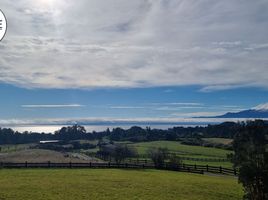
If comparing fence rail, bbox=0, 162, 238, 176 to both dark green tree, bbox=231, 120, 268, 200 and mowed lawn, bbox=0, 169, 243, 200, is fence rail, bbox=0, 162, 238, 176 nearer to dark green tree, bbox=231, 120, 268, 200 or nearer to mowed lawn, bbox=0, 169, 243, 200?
mowed lawn, bbox=0, 169, 243, 200

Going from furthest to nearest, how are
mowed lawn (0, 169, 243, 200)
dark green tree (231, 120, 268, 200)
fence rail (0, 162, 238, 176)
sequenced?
fence rail (0, 162, 238, 176)
mowed lawn (0, 169, 243, 200)
dark green tree (231, 120, 268, 200)

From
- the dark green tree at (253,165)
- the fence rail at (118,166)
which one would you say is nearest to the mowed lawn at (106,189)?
the dark green tree at (253,165)

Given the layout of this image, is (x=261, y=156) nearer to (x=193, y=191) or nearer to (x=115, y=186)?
(x=193, y=191)

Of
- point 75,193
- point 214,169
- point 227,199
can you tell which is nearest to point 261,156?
point 227,199

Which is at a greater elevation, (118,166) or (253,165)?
(253,165)

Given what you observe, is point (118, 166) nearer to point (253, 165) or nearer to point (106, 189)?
point (106, 189)

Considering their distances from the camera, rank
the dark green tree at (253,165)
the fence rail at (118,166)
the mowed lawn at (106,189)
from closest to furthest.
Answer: the dark green tree at (253,165), the mowed lawn at (106,189), the fence rail at (118,166)

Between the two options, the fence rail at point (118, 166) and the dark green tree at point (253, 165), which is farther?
the fence rail at point (118, 166)

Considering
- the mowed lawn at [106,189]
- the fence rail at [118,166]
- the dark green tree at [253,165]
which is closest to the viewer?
the dark green tree at [253,165]

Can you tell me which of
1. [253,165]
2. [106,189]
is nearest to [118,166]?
[106,189]

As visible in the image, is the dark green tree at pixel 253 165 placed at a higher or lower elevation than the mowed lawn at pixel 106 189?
higher

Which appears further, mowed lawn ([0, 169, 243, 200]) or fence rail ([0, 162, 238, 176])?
fence rail ([0, 162, 238, 176])

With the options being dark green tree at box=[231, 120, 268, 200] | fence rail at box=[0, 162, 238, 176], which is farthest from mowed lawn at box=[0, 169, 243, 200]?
fence rail at box=[0, 162, 238, 176]

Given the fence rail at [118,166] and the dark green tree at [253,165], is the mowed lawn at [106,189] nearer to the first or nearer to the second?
the dark green tree at [253,165]
